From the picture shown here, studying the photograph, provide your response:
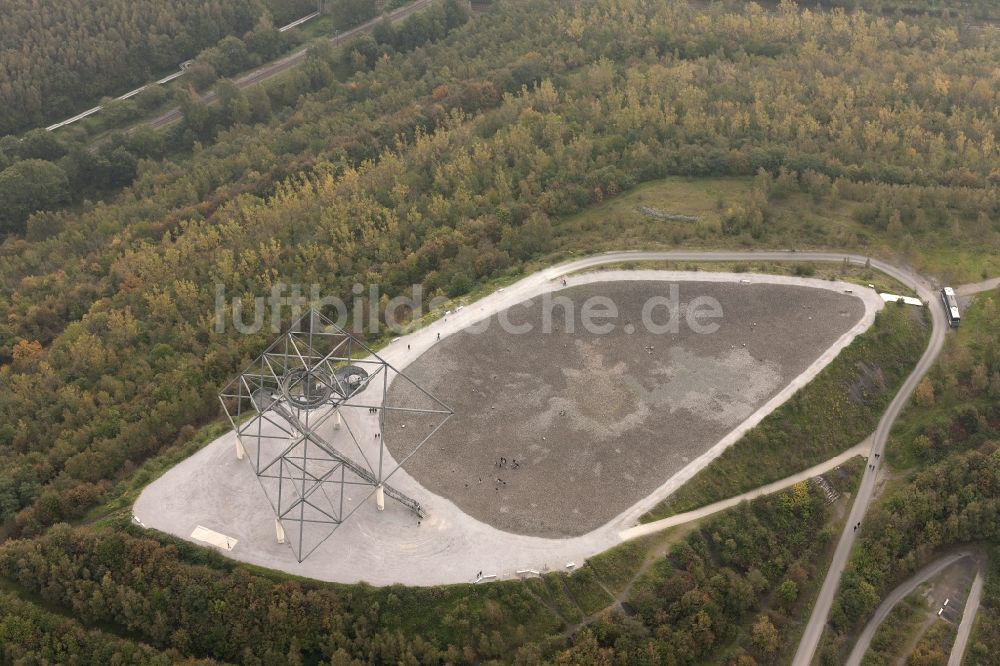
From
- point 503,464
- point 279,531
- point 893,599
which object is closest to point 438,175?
point 503,464

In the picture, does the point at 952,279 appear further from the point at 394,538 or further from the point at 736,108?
the point at 394,538

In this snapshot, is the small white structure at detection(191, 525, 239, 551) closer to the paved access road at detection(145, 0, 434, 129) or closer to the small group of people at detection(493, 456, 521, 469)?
the small group of people at detection(493, 456, 521, 469)

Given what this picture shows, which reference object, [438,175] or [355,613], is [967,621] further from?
[438,175]

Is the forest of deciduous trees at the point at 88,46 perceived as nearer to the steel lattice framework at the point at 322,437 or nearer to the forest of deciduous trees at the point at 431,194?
the forest of deciduous trees at the point at 431,194

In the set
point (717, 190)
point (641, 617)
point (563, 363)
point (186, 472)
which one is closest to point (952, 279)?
point (717, 190)

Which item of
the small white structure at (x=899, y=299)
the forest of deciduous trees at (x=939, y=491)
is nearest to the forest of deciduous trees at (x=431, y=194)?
the forest of deciduous trees at (x=939, y=491)
